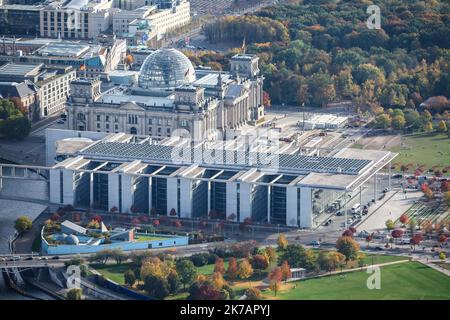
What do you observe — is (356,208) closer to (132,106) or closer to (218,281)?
(218,281)

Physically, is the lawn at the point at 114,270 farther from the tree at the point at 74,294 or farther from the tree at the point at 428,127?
the tree at the point at 428,127

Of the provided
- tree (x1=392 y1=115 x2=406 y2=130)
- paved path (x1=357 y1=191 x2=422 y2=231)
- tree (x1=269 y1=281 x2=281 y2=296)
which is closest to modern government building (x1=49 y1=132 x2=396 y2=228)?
paved path (x1=357 y1=191 x2=422 y2=231)

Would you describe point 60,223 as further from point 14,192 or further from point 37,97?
point 37,97

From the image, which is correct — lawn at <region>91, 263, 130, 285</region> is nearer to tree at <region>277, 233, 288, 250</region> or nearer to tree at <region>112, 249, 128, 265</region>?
tree at <region>112, 249, 128, 265</region>

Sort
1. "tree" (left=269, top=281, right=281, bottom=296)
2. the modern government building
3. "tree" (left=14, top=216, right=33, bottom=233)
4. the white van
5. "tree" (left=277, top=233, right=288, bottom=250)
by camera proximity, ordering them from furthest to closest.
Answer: the white van → the modern government building → "tree" (left=14, top=216, right=33, bottom=233) → "tree" (left=277, top=233, right=288, bottom=250) → "tree" (left=269, top=281, right=281, bottom=296)

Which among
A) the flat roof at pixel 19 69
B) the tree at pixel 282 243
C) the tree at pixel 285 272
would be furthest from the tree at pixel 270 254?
the flat roof at pixel 19 69

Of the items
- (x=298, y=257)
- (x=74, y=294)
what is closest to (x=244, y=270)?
(x=298, y=257)

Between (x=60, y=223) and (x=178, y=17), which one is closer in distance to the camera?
(x=60, y=223)

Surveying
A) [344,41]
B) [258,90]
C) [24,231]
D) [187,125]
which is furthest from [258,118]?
[24,231]
